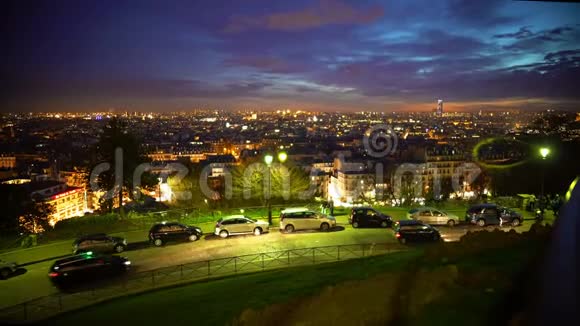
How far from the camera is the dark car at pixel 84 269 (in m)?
9.27

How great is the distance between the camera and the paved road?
9719 mm

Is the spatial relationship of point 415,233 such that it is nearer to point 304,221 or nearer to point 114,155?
point 304,221

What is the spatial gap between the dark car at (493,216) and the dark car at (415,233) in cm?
284

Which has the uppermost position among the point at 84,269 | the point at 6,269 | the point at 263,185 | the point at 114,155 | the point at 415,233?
the point at 114,155

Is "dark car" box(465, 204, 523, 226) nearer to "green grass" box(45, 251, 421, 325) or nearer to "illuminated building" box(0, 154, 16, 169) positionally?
"green grass" box(45, 251, 421, 325)

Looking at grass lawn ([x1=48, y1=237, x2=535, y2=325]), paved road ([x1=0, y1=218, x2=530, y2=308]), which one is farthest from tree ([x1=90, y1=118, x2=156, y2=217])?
grass lawn ([x1=48, y1=237, x2=535, y2=325])

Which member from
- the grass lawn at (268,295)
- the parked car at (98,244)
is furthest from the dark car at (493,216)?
the parked car at (98,244)

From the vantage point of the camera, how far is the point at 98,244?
11.7 meters

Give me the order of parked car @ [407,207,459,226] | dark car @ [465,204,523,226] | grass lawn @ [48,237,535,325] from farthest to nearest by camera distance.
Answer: parked car @ [407,207,459,226]
dark car @ [465,204,523,226]
grass lawn @ [48,237,535,325]

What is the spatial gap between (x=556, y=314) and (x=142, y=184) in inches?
752

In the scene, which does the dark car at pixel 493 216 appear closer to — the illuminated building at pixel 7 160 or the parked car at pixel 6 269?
the parked car at pixel 6 269

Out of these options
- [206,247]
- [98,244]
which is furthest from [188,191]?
[206,247]

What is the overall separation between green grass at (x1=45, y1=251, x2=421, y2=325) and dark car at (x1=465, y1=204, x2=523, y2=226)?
5950mm

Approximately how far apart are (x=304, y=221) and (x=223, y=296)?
6.07 m
